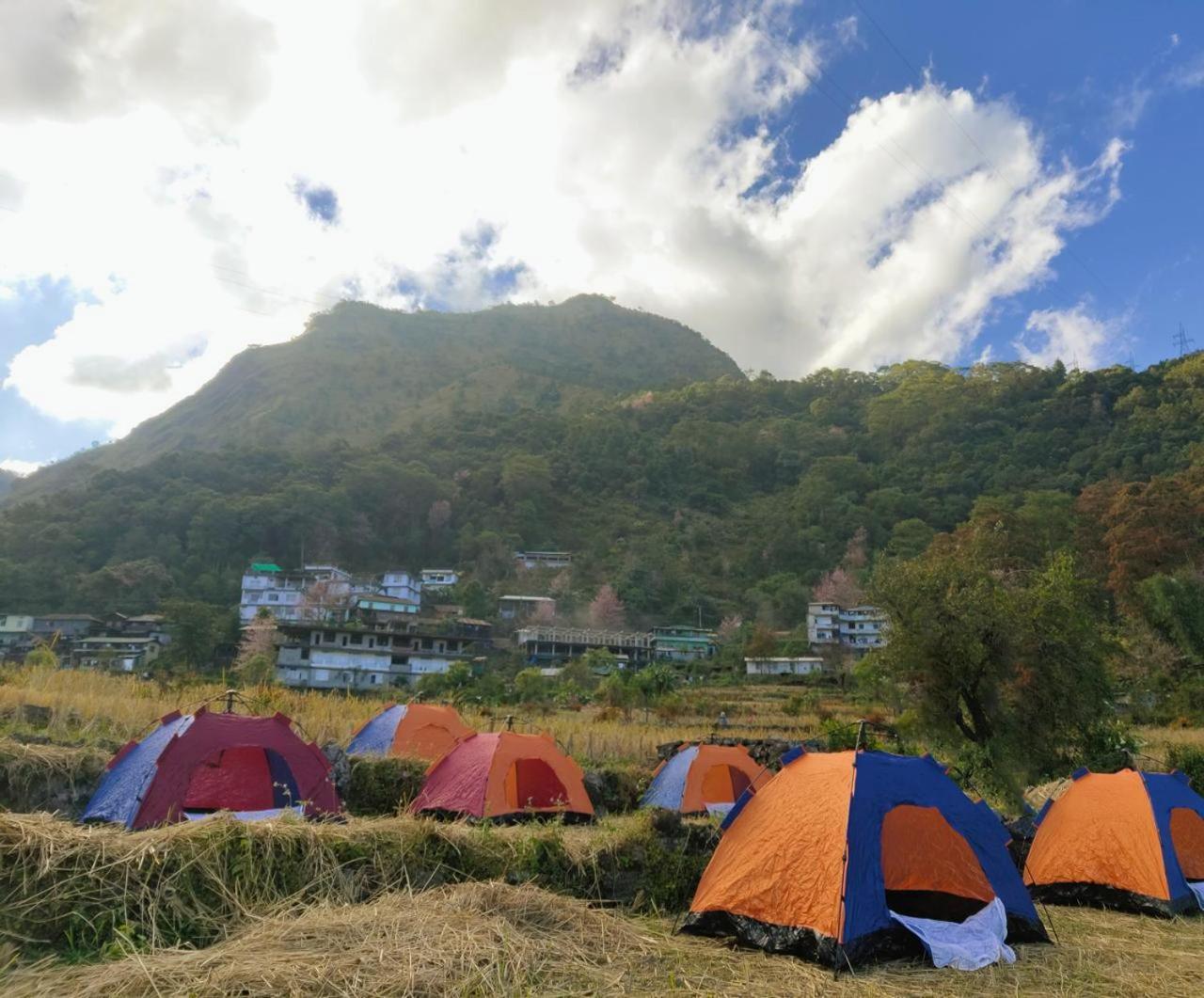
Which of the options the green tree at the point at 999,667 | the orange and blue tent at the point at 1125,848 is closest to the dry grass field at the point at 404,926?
the orange and blue tent at the point at 1125,848

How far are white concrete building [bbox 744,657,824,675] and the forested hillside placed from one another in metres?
11.8

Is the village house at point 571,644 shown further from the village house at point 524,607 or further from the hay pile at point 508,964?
the hay pile at point 508,964

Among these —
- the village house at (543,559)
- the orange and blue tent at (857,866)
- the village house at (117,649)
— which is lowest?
the village house at (117,649)

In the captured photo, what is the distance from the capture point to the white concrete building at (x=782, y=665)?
42.5 metres

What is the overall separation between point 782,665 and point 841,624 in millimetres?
12643

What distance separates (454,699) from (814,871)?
23.6 metres

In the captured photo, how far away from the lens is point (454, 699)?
27391mm

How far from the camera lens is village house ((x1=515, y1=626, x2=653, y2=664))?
161 feet

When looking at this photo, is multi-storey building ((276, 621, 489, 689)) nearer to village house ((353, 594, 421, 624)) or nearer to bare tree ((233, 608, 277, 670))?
bare tree ((233, 608, 277, 670))

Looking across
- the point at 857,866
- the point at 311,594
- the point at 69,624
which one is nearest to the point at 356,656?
the point at 311,594

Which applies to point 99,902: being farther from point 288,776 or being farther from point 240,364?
point 240,364

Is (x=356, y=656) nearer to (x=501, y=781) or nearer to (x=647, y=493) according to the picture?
(x=501, y=781)

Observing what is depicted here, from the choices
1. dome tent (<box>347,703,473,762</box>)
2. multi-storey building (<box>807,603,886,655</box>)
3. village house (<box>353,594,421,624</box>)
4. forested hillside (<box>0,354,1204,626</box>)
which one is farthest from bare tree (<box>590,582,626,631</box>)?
dome tent (<box>347,703,473,762</box>)

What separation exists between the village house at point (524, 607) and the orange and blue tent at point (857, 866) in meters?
49.9
